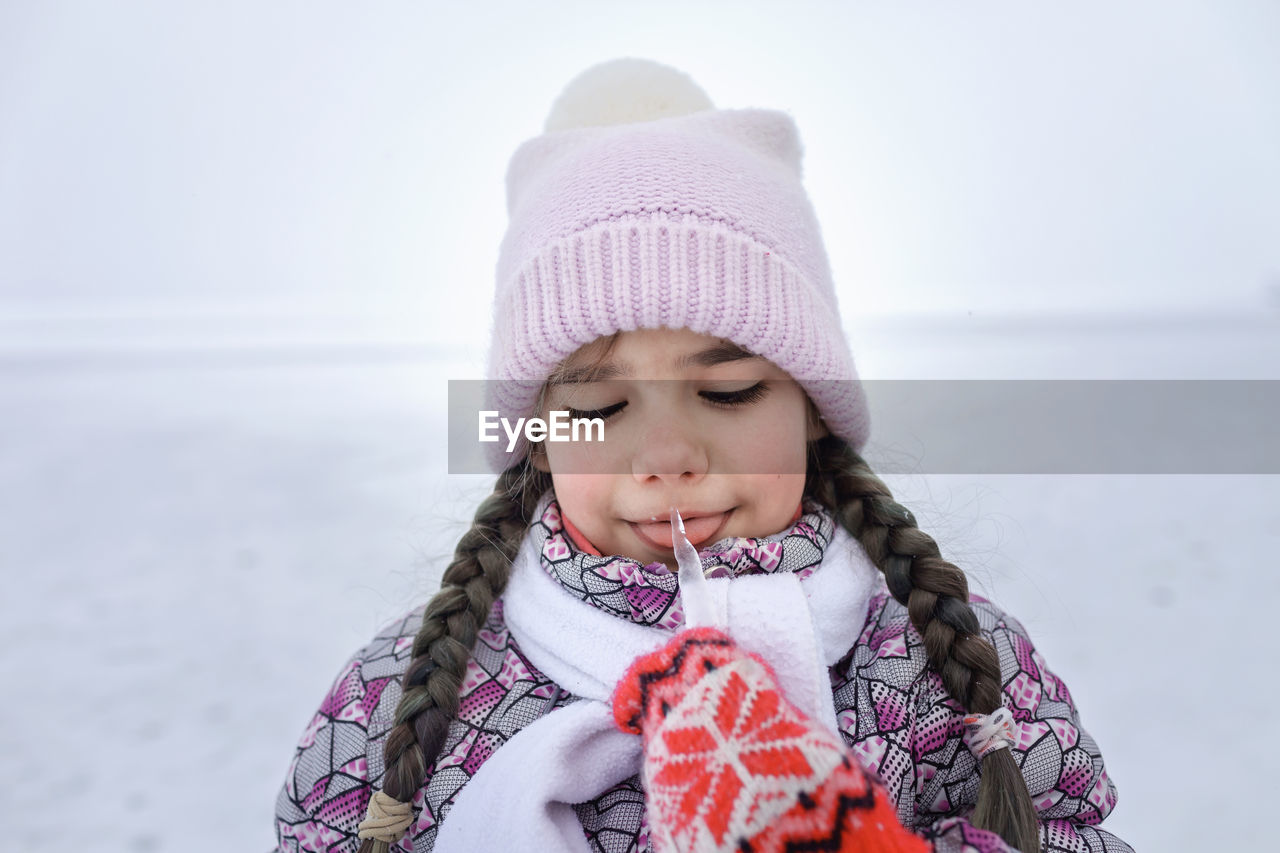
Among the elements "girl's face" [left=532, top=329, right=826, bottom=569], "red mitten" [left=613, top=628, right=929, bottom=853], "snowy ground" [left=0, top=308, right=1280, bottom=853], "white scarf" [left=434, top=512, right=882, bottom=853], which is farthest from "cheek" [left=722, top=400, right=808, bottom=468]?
"snowy ground" [left=0, top=308, right=1280, bottom=853]

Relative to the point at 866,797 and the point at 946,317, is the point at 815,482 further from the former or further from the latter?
the point at 946,317

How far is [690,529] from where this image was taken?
78cm

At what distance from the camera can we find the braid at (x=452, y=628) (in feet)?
2.44

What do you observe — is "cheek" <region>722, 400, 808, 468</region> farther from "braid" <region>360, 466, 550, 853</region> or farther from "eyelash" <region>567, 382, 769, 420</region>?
"braid" <region>360, 466, 550, 853</region>

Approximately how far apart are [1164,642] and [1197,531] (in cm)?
44

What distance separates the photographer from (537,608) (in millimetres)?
812

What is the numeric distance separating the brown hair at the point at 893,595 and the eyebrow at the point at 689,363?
217 mm

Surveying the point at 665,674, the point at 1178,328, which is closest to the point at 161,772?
the point at 665,674

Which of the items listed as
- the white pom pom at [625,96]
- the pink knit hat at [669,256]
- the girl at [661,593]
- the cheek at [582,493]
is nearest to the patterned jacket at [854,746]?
the girl at [661,593]

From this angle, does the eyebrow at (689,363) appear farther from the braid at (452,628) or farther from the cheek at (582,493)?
the braid at (452,628)

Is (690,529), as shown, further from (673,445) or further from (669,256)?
(669,256)

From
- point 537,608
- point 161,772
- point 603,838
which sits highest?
point 537,608

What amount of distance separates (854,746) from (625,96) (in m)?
0.75

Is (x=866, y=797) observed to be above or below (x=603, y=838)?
above
